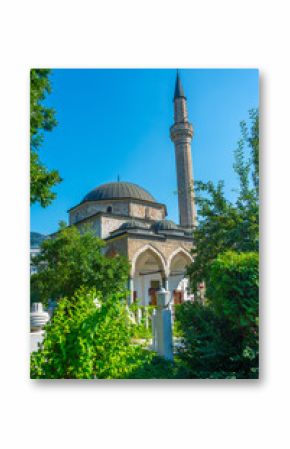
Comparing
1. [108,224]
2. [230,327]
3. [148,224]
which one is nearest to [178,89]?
[230,327]

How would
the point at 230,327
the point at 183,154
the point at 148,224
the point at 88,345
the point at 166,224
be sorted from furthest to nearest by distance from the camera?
the point at 148,224 → the point at 166,224 → the point at 183,154 → the point at 230,327 → the point at 88,345

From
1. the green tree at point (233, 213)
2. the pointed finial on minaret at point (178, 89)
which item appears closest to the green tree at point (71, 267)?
the green tree at point (233, 213)

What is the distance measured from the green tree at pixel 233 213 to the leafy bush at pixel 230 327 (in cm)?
40

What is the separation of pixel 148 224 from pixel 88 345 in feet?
21.1

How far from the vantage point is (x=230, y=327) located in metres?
3.15

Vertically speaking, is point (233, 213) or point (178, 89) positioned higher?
point (178, 89)

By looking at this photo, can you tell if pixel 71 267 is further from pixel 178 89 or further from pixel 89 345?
pixel 178 89

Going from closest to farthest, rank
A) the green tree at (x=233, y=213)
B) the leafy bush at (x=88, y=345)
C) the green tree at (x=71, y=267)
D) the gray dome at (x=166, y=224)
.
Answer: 1. the leafy bush at (x=88, y=345)
2. the green tree at (x=233, y=213)
3. the green tree at (x=71, y=267)
4. the gray dome at (x=166, y=224)

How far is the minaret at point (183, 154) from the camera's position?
11.4ft

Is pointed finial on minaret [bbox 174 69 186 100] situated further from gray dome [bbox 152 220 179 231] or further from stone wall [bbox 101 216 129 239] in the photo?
stone wall [bbox 101 216 129 239]

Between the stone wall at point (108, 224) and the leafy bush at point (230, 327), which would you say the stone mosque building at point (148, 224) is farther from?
the leafy bush at point (230, 327)
